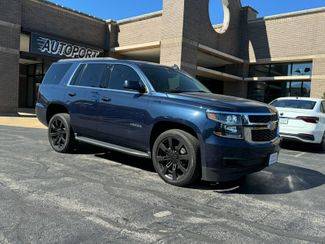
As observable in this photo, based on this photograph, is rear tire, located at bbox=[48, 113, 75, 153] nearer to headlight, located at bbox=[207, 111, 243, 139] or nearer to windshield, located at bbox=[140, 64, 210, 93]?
windshield, located at bbox=[140, 64, 210, 93]

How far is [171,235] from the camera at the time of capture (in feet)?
13.3

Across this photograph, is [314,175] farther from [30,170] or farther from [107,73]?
[30,170]

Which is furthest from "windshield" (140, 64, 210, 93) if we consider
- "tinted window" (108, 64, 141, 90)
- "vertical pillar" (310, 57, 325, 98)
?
"vertical pillar" (310, 57, 325, 98)

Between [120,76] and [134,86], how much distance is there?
771mm

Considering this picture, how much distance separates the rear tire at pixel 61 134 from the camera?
26.4 feet

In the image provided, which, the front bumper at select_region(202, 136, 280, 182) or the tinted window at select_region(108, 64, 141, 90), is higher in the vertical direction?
the tinted window at select_region(108, 64, 141, 90)

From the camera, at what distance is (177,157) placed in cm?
602

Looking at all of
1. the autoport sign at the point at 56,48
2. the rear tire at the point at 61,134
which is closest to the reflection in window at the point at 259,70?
the autoport sign at the point at 56,48

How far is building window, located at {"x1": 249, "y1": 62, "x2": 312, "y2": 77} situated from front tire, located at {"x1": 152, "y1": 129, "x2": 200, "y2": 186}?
20159 mm

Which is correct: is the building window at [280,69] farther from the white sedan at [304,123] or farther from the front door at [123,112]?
the front door at [123,112]

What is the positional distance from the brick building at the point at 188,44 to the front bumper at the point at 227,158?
16184 mm

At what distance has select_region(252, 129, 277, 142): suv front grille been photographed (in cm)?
584

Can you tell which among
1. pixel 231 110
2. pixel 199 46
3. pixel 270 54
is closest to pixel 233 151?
pixel 231 110

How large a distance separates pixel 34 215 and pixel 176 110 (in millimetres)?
2514
